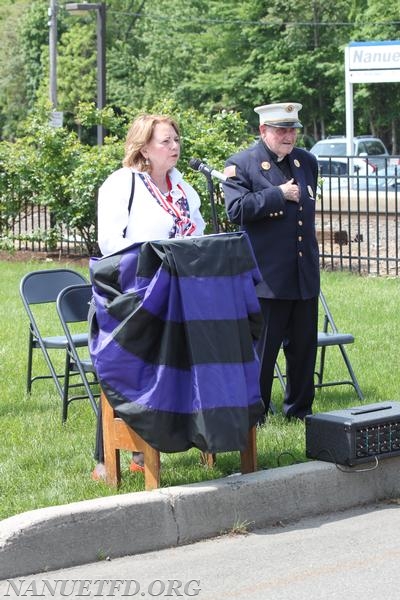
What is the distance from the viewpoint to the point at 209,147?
1579 cm

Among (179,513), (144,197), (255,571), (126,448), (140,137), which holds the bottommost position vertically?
(255,571)

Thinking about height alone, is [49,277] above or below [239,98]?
below

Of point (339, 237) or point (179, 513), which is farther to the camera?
point (339, 237)

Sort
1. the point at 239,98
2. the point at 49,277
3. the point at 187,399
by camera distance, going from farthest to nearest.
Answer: the point at 239,98 → the point at 49,277 → the point at 187,399

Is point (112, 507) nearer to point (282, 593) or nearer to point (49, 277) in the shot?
point (282, 593)

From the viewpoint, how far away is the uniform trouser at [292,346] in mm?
7711

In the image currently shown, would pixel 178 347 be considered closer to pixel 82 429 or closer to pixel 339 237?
pixel 82 429

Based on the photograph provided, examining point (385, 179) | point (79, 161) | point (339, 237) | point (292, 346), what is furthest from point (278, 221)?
point (79, 161)

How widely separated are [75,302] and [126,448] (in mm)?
2168

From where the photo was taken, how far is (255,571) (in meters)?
5.39

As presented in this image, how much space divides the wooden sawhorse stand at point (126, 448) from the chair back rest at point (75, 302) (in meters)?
1.84

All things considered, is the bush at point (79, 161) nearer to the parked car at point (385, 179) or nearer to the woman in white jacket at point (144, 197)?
the parked car at point (385, 179)

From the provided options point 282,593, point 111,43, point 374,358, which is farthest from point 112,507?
point 111,43

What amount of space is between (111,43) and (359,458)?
67.5 m
